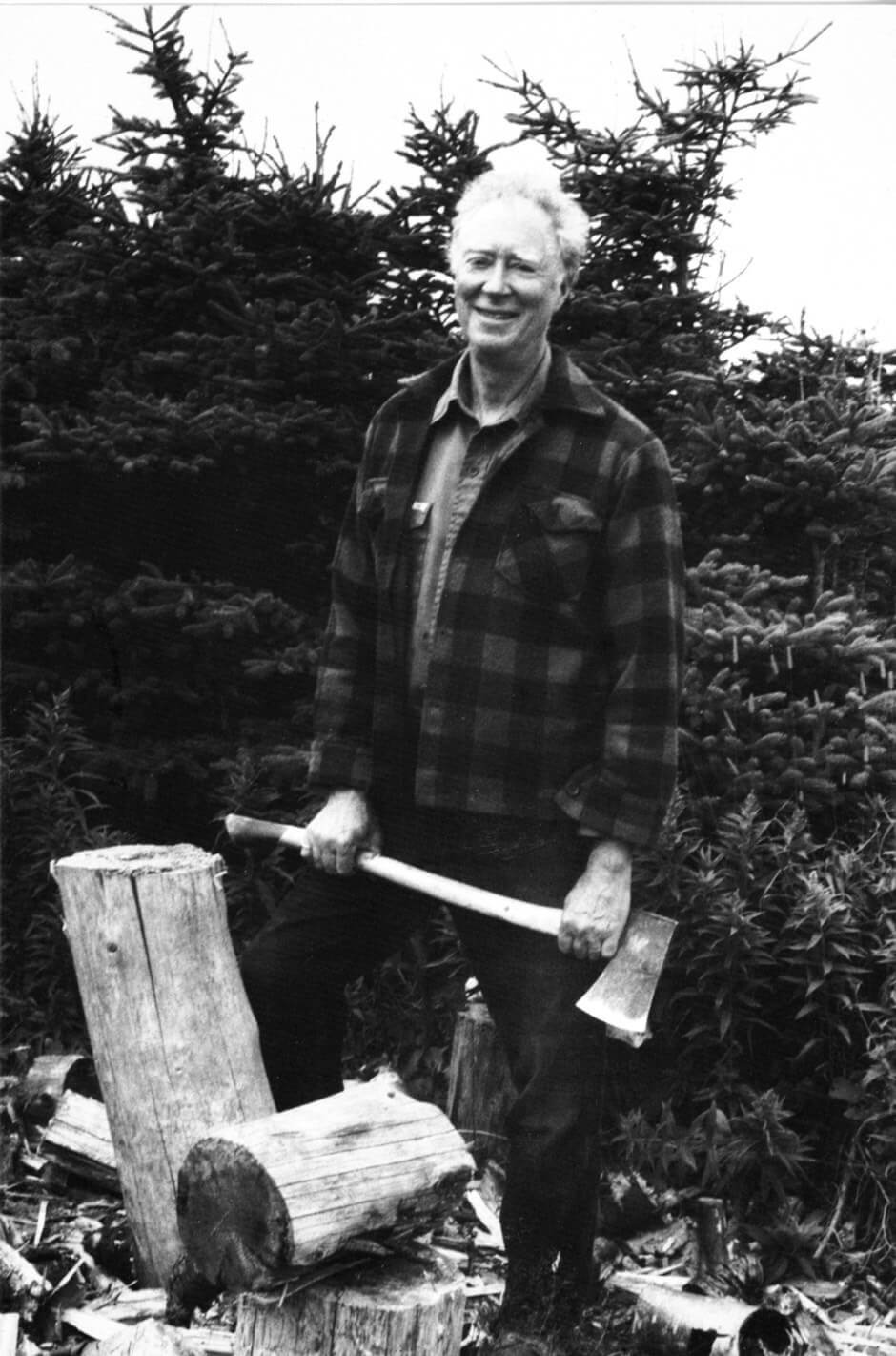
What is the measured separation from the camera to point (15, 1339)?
3031 millimetres

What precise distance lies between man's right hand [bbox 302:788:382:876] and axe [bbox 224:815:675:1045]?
112 millimetres

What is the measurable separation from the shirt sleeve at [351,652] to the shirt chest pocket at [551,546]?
0.49 metres

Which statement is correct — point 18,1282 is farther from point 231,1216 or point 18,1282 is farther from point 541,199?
point 541,199

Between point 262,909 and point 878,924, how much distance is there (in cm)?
216

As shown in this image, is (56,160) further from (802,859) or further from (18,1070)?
(802,859)

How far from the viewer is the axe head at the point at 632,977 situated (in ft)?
10.5

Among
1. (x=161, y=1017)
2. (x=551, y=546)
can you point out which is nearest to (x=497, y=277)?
(x=551, y=546)

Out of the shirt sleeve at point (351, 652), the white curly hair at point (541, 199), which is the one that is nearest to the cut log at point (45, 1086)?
the shirt sleeve at point (351, 652)

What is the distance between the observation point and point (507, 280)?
3.24m

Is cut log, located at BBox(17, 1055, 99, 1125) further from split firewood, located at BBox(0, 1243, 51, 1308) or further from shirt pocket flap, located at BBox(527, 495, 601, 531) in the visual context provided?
shirt pocket flap, located at BBox(527, 495, 601, 531)

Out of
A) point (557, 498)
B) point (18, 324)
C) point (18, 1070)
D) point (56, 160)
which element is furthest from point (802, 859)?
point (56, 160)

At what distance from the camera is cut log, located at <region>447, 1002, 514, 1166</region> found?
4.20 m

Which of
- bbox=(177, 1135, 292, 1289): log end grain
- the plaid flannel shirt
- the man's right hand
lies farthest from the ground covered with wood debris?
the plaid flannel shirt

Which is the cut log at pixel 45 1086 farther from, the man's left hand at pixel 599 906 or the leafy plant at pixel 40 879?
the man's left hand at pixel 599 906
